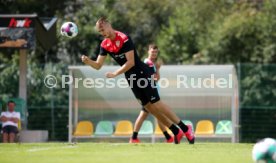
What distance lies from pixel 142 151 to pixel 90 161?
1.98 metres

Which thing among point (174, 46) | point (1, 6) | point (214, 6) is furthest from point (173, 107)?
point (214, 6)

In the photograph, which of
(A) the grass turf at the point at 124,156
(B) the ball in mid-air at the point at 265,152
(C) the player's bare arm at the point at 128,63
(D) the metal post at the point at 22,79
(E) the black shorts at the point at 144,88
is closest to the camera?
(B) the ball in mid-air at the point at 265,152

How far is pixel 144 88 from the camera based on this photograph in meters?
13.7

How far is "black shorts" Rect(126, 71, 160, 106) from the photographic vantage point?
13.7m

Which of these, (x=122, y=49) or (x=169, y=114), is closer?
(x=122, y=49)

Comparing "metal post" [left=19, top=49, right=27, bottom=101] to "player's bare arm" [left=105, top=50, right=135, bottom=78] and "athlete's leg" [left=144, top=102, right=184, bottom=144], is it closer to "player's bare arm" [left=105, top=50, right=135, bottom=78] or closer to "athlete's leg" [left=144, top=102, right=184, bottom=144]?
"athlete's leg" [left=144, top=102, right=184, bottom=144]

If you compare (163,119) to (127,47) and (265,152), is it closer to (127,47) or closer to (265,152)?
(127,47)

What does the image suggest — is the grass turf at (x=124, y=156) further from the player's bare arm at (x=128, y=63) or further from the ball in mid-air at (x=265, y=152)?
the player's bare arm at (x=128, y=63)

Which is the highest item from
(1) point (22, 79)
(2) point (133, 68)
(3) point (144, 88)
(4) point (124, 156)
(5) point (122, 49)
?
(1) point (22, 79)

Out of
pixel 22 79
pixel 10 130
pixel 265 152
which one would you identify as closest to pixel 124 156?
pixel 265 152

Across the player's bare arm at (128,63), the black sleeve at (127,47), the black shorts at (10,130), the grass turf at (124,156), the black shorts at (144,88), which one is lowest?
the grass turf at (124,156)

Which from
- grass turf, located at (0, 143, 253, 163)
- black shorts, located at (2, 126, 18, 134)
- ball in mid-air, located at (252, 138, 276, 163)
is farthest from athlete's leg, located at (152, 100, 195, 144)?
black shorts, located at (2, 126, 18, 134)

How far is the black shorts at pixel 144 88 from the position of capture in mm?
13680

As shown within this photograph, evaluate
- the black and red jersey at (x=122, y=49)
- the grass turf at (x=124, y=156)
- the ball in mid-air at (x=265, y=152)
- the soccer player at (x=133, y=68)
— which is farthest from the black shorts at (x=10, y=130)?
the ball in mid-air at (x=265, y=152)
